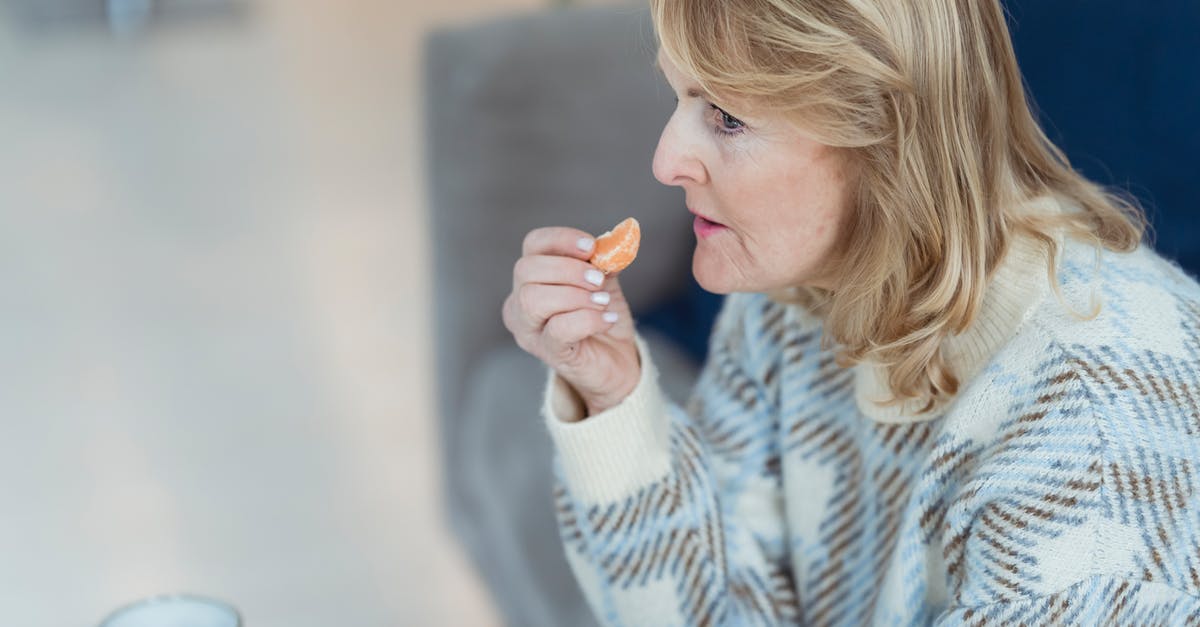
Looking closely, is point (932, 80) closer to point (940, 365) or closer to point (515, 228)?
point (940, 365)

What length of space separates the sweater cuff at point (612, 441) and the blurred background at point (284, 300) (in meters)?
0.47

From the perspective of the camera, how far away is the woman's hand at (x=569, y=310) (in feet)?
3.12

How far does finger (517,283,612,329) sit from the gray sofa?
0.70 m

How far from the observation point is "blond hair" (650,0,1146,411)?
2.62 feet

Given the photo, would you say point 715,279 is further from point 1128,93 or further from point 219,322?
point 219,322

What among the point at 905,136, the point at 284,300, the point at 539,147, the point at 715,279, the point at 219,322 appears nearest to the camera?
the point at 905,136

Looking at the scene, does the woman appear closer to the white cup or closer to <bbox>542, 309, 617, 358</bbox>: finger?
<bbox>542, 309, 617, 358</bbox>: finger

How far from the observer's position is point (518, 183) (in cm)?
181

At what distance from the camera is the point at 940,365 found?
911 millimetres

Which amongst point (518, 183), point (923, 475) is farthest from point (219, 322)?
point (923, 475)

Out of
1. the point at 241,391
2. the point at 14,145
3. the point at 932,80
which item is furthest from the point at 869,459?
the point at 14,145

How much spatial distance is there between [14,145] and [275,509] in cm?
189

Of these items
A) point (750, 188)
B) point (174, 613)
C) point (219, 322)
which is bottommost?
point (219, 322)

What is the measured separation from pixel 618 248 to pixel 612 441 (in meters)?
0.18
